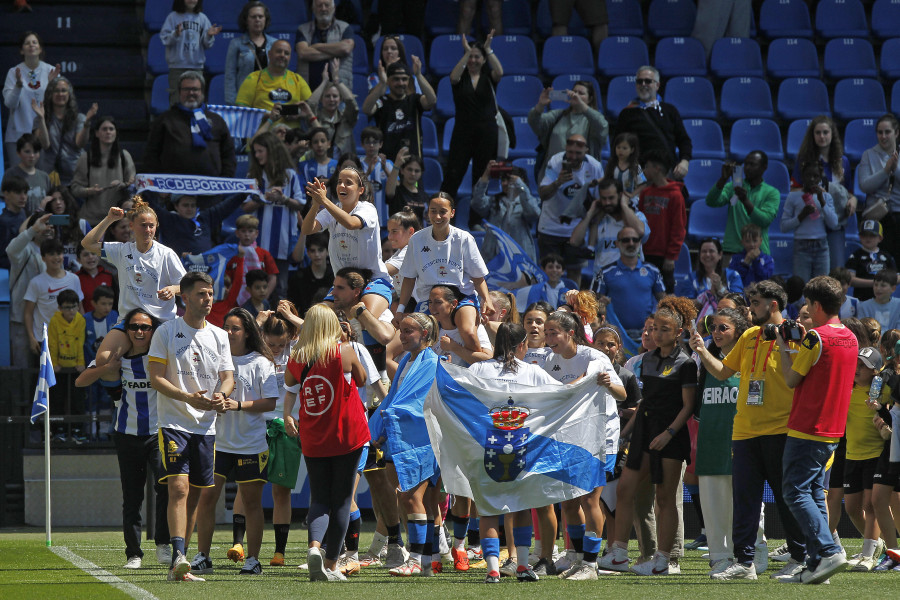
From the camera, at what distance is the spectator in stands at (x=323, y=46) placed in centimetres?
1584

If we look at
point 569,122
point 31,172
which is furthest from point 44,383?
point 569,122

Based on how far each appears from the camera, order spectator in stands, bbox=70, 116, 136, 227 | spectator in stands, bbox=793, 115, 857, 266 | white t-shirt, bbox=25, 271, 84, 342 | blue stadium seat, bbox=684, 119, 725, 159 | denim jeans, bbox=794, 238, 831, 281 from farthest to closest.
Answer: blue stadium seat, bbox=684, 119, 725, 159, denim jeans, bbox=794, 238, 831, 281, spectator in stands, bbox=793, 115, 857, 266, spectator in stands, bbox=70, 116, 136, 227, white t-shirt, bbox=25, 271, 84, 342

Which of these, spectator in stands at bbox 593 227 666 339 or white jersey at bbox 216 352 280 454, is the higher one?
spectator in stands at bbox 593 227 666 339

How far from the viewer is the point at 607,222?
13906mm

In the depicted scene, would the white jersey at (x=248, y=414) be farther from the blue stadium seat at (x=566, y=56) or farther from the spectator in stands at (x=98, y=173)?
the blue stadium seat at (x=566, y=56)

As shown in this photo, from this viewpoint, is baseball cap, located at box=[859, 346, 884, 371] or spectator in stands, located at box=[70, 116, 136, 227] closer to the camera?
baseball cap, located at box=[859, 346, 884, 371]

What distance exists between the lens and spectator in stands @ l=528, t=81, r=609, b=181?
15.2 meters

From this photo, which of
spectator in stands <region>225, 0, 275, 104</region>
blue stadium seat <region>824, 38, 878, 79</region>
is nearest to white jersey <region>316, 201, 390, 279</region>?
spectator in stands <region>225, 0, 275, 104</region>

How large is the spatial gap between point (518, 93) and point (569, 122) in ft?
8.38

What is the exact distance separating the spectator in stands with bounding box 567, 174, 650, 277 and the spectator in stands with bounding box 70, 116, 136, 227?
17.5ft

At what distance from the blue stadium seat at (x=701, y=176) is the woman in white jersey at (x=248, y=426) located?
888 cm

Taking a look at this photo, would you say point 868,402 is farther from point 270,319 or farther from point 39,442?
point 39,442

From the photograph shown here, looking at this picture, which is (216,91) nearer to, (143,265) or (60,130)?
(60,130)

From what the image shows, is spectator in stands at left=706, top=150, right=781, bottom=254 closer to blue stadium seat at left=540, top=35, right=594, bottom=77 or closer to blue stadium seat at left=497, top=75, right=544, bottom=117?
blue stadium seat at left=497, top=75, right=544, bottom=117
